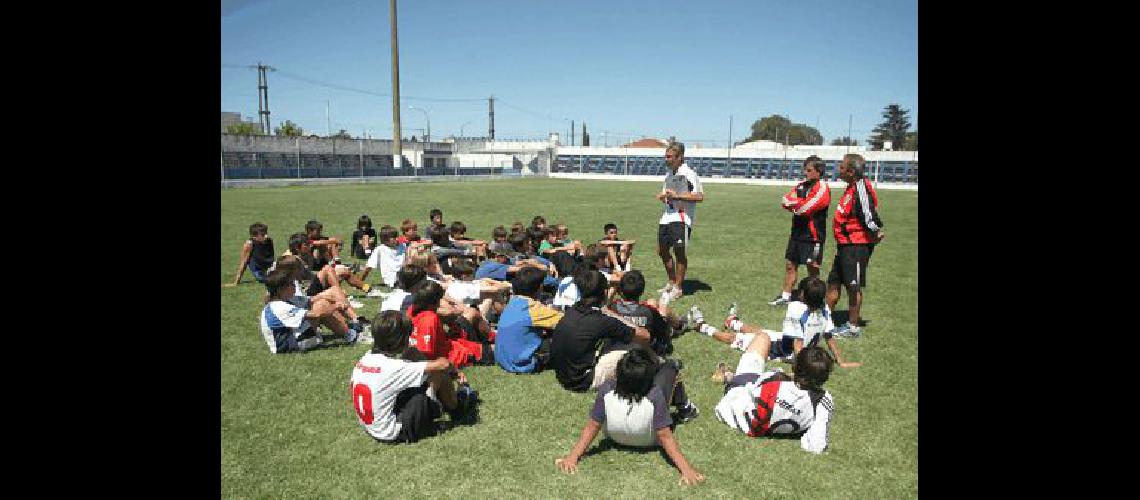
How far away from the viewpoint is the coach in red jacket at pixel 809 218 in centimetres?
778

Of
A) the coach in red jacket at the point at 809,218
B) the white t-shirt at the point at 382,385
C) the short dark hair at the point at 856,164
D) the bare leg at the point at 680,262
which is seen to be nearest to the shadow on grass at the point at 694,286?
the bare leg at the point at 680,262

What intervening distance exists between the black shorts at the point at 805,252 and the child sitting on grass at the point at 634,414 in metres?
4.84

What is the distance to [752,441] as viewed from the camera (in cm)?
425

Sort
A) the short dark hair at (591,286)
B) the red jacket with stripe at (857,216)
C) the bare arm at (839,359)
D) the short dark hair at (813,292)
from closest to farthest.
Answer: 1. the short dark hair at (591,286)
2. the short dark hair at (813,292)
3. the bare arm at (839,359)
4. the red jacket with stripe at (857,216)

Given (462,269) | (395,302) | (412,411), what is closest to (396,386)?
(412,411)

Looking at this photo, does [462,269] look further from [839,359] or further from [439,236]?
[839,359]

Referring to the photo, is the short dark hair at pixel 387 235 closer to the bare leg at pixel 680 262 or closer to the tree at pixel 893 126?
the bare leg at pixel 680 262

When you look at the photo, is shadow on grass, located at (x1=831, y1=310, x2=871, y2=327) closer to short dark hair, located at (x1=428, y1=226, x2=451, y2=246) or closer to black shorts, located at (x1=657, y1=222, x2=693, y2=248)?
black shorts, located at (x1=657, y1=222, x2=693, y2=248)

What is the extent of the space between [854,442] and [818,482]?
2.25 feet

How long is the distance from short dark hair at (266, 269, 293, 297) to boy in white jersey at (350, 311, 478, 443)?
2.19 metres

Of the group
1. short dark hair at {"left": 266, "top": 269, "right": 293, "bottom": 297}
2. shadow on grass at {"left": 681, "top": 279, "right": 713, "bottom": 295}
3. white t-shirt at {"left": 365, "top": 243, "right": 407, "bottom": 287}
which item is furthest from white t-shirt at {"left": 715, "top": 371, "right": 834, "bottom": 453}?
white t-shirt at {"left": 365, "top": 243, "right": 407, "bottom": 287}

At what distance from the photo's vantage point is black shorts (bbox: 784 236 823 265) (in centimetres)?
801
